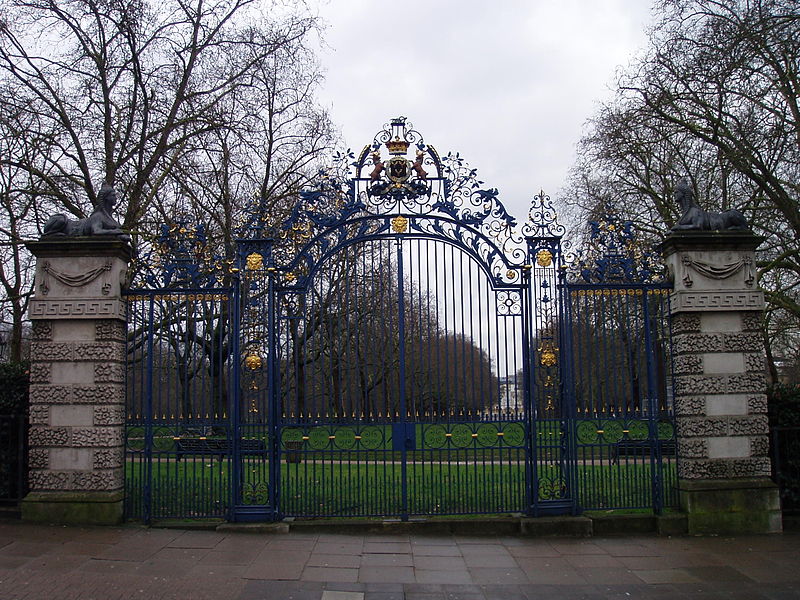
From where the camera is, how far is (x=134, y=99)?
14.6 m

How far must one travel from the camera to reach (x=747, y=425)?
8.66 metres

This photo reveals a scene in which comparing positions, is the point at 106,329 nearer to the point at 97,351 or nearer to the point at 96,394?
the point at 97,351

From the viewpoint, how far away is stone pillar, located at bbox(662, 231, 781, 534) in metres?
8.52

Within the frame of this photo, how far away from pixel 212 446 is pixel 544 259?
16.6 feet

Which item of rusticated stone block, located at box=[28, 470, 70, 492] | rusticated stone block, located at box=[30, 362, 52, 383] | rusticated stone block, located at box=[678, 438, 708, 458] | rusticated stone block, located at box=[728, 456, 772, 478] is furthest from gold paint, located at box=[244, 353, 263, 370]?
rusticated stone block, located at box=[728, 456, 772, 478]

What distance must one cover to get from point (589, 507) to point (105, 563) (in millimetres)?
5908

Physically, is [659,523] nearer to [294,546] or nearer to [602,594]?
[602,594]

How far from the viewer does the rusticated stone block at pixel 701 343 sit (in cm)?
872

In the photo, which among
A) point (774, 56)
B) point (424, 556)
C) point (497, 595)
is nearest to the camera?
point (497, 595)

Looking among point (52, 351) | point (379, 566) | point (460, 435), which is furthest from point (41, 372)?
point (460, 435)

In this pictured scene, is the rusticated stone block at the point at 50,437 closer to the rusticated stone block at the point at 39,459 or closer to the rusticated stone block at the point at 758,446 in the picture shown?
the rusticated stone block at the point at 39,459

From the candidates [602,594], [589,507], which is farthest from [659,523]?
[602,594]

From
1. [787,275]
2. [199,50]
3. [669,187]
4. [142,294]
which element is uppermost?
[199,50]

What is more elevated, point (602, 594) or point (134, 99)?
point (134, 99)
